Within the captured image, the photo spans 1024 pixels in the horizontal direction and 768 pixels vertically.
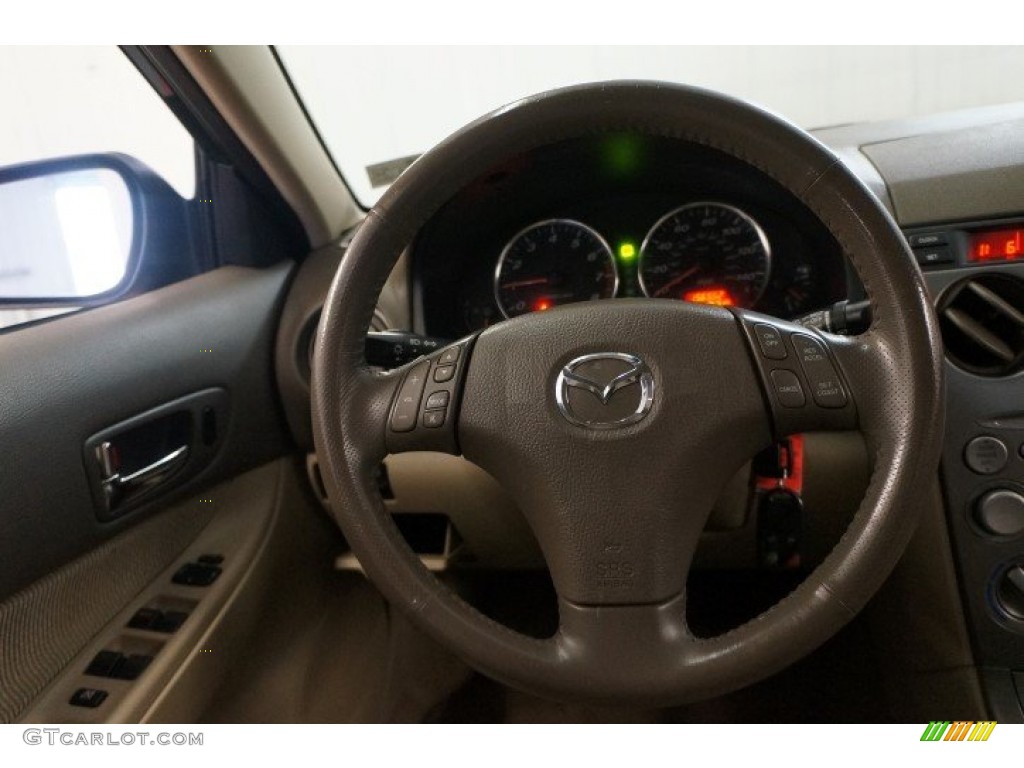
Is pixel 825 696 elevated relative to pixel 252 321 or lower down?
lower down

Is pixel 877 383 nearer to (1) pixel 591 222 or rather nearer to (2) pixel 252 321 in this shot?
(1) pixel 591 222

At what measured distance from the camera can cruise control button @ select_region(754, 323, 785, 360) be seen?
0.85 meters

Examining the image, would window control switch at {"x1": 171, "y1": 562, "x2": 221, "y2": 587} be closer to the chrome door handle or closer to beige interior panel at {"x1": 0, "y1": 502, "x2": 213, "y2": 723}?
beige interior panel at {"x1": 0, "y1": 502, "x2": 213, "y2": 723}

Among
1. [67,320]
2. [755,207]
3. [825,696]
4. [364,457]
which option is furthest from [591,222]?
[825,696]

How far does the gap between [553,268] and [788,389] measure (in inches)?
26.3

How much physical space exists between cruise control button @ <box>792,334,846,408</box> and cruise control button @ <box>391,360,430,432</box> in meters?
0.41

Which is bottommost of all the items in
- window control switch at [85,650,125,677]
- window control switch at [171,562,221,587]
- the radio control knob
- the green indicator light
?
window control switch at [85,650,125,677]

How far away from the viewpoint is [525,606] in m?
1.69

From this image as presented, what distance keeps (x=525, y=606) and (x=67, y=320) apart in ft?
3.40

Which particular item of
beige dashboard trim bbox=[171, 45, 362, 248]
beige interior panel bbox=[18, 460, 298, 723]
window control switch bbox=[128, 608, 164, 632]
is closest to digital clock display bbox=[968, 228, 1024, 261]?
beige dashboard trim bbox=[171, 45, 362, 248]

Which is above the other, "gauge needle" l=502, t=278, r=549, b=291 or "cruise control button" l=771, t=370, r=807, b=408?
"gauge needle" l=502, t=278, r=549, b=291

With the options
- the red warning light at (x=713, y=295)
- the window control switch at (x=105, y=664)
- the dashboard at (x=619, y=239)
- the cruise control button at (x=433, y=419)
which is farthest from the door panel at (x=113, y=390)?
the red warning light at (x=713, y=295)

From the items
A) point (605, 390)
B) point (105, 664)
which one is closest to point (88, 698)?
point (105, 664)

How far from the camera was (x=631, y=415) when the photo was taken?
2.80 feet
